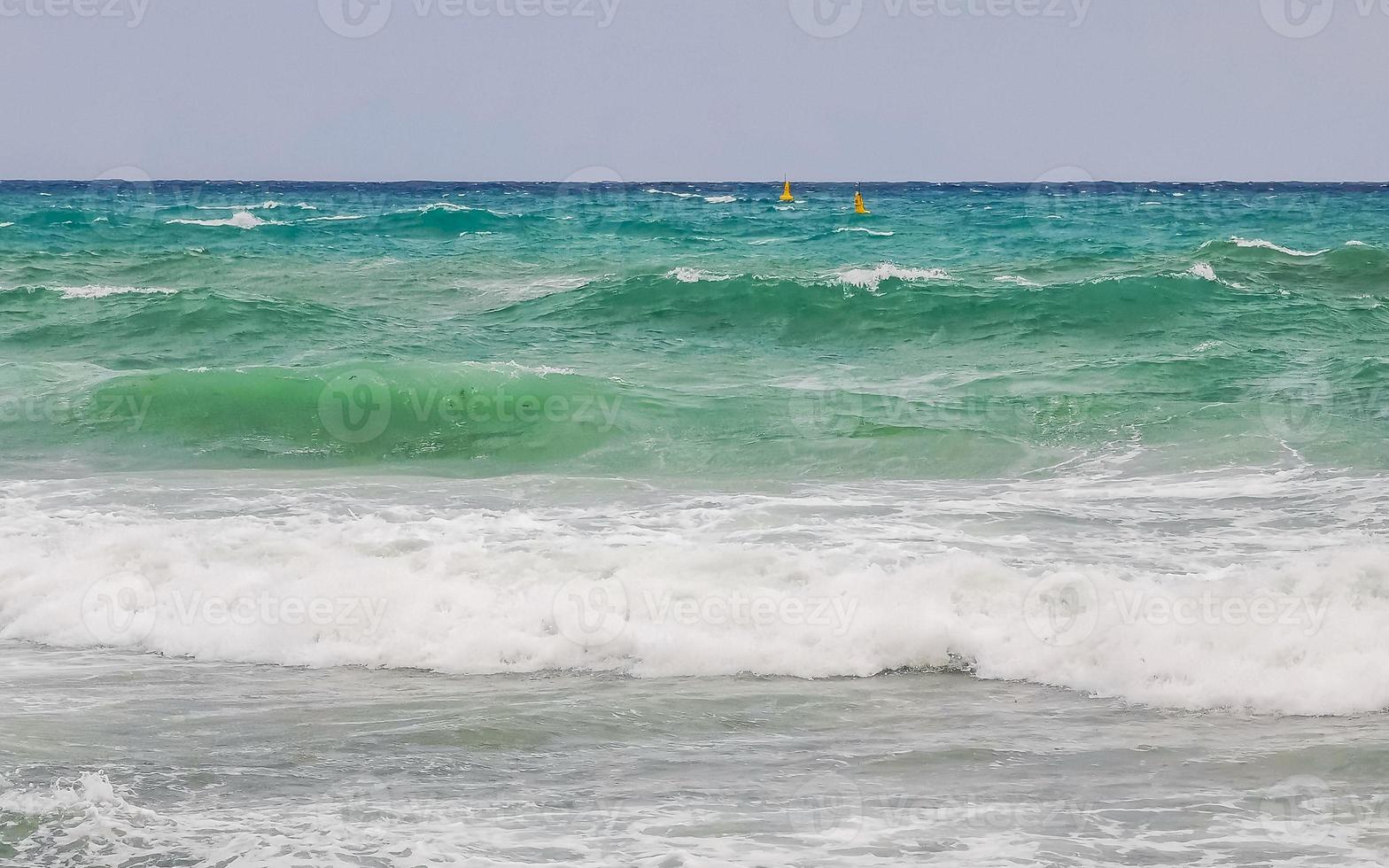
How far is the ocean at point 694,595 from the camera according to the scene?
427 centimetres

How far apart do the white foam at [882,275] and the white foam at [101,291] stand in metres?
9.81

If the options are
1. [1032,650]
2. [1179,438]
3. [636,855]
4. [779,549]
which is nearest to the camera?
[636,855]

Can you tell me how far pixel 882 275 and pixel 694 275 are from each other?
114 inches

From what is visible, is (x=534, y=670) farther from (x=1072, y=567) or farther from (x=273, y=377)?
(x=273, y=377)

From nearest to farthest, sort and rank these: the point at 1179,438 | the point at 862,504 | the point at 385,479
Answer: the point at 862,504 < the point at 385,479 < the point at 1179,438

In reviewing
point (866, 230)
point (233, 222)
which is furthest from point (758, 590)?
point (233, 222)

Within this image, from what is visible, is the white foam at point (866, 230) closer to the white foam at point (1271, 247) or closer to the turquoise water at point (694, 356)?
the turquoise water at point (694, 356)

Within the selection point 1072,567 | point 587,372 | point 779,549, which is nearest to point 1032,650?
point 1072,567

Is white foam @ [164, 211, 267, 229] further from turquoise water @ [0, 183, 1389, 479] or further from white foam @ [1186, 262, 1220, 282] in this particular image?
white foam @ [1186, 262, 1220, 282]

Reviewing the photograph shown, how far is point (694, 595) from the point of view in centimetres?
677

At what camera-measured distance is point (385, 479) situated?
32.2ft

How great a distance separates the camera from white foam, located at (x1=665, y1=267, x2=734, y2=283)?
19938 mm

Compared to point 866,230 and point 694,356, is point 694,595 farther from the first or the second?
point 866,230

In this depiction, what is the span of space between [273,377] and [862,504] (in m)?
6.86
